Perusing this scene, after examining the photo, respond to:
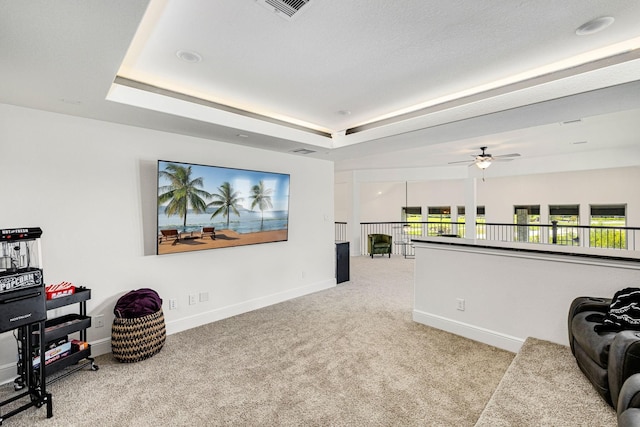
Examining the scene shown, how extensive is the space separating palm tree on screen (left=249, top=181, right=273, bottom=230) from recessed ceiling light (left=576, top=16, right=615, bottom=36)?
345 centimetres

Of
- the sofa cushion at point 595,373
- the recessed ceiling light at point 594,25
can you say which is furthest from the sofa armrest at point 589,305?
the recessed ceiling light at point 594,25

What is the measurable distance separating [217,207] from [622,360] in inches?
145

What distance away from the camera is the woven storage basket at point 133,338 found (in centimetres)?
283

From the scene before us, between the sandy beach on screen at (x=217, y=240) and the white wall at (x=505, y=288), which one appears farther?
the sandy beach on screen at (x=217, y=240)

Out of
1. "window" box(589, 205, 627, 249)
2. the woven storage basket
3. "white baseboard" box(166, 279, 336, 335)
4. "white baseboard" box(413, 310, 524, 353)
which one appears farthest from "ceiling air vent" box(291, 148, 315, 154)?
"window" box(589, 205, 627, 249)

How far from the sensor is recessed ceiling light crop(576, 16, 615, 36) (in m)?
1.88

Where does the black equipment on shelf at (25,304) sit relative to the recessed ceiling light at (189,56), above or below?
below

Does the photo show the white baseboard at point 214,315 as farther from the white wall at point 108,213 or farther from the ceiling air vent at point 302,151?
the ceiling air vent at point 302,151

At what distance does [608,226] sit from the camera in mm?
7488

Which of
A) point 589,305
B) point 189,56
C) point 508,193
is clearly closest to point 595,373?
point 589,305

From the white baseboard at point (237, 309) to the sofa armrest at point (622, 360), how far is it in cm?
367

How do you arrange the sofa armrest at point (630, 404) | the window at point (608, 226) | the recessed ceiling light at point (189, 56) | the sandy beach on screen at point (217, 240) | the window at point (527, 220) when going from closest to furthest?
the sofa armrest at point (630, 404)
the recessed ceiling light at point (189, 56)
the sandy beach on screen at point (217, 240)
the window at point (608, 226)
the window at point (527, 220)

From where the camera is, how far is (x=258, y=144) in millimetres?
4133

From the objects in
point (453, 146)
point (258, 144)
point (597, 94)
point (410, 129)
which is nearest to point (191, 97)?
point (258, 144)
